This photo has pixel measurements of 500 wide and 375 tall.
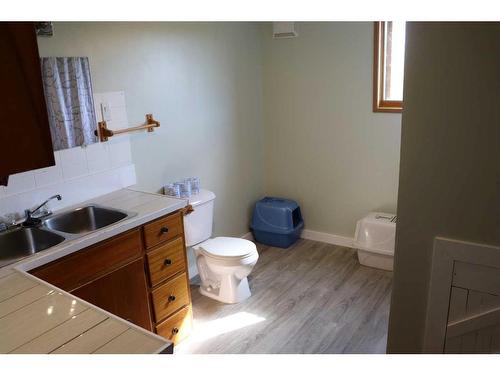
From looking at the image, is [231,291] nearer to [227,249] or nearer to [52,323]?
[227,249]

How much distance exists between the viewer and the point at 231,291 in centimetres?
307

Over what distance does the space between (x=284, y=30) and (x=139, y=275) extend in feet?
8.16

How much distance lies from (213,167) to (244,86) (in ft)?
2.65

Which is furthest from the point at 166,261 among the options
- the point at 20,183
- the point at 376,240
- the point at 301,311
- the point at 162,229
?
the point at 376,240

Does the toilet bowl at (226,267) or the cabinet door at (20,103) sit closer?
the cabinet door at (20,103)

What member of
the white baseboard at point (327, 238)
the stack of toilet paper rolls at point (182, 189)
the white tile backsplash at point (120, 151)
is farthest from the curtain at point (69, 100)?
the white baseboard at point (327, 238)

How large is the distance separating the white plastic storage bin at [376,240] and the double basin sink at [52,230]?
199 centimetres

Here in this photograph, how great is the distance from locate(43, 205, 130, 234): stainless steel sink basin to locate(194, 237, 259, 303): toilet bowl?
Answer: 2.55 feet

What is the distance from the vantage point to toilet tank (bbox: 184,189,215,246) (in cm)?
295

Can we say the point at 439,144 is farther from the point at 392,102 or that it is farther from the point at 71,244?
the point at 392,102

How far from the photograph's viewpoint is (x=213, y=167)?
358 cm

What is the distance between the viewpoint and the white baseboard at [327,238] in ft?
13.1

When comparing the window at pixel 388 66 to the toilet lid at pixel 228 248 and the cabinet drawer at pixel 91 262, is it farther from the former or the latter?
the cabinet drawer at pixel 91 262
